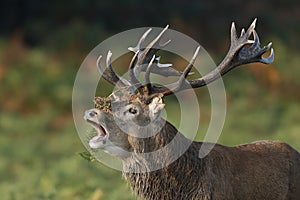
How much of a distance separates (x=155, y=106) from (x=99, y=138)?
1.85 feet

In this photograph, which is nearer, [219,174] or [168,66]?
[219,174]

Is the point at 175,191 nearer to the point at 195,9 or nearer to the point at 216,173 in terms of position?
the point at 216,173

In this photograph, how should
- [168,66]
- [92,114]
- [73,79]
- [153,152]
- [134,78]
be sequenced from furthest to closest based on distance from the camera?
[73,79], [168,66], [134,78], [153,152], [92,114]

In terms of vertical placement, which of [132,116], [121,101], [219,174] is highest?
[121,101]

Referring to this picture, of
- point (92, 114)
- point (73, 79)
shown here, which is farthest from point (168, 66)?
point (73, 79)

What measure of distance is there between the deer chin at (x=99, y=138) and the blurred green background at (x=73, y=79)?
2.93 meters

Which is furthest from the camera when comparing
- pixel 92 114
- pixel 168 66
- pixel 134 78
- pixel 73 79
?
pixel 73 79

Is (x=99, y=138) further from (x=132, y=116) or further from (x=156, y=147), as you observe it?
(x=156, y=147)

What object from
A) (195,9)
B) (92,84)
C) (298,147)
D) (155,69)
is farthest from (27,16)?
(155,69)

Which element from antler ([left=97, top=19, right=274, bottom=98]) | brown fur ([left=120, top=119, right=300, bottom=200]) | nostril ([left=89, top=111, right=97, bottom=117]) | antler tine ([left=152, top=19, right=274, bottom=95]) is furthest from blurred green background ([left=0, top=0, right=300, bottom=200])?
nostril ([left=89, top=111, right=97, bottom=117])

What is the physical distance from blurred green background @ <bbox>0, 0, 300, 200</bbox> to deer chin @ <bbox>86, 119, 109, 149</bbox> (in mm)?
2926

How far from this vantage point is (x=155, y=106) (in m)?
7.46

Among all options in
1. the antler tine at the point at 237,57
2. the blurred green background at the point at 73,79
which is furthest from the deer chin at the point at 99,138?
the blurred green background at the point at 73,79

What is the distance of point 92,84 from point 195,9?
7.66m
